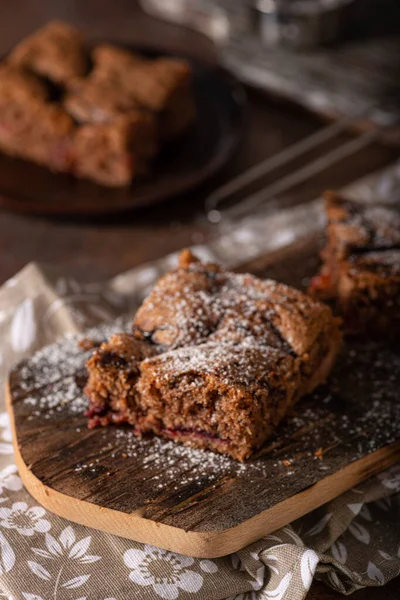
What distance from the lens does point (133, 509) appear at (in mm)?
2342

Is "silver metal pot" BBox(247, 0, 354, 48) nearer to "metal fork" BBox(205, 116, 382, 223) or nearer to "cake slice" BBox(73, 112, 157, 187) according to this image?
"metal fork" BBox(205, 116, 382, 223)

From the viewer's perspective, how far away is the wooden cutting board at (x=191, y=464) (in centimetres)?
234

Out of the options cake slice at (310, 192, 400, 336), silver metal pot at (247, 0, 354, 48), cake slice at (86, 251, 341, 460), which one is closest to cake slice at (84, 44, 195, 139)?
silver metal pot at (247, 0, 354, 48)

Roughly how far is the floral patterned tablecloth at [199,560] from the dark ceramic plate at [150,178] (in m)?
1.29

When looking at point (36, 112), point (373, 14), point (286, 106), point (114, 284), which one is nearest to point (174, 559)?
point (114, 284)

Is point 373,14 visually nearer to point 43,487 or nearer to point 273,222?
point 273,222

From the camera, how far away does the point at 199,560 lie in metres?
2.37

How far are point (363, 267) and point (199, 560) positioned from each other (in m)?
1.17

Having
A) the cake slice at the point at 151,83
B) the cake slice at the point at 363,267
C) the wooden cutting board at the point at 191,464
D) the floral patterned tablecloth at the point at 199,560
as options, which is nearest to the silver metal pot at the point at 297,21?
the cake slice at the point at 151,83

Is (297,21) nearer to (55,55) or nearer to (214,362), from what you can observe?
(55,55)

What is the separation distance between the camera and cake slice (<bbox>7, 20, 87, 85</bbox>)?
13.2 ft

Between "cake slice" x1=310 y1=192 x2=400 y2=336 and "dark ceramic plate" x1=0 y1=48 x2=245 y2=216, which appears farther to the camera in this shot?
"dark ceramic plate" x1=0 y1=48 x2=245 y2=216

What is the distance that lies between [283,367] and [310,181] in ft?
6.13

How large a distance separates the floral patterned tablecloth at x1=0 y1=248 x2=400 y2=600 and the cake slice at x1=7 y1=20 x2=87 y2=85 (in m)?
2.01
